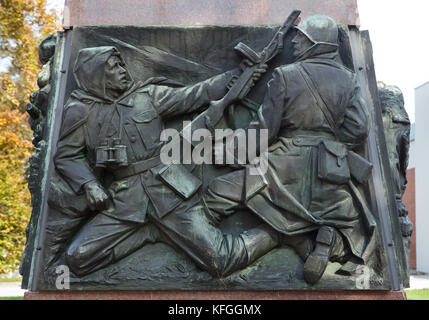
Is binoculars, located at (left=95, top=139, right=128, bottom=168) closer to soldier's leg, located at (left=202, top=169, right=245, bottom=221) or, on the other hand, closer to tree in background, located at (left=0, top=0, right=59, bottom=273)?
soldier's leg, located at (left=202, top=169, right=245, bottom=221)

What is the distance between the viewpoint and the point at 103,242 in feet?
14.9

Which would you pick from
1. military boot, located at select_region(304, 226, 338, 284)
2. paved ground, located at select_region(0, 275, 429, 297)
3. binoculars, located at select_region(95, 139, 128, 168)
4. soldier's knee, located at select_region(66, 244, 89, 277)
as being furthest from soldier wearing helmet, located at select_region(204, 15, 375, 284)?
paved ground, located at select_region(0, 275, 429, 297)

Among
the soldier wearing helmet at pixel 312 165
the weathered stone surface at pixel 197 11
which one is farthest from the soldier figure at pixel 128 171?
the weathered stone surface at pixel 197 11

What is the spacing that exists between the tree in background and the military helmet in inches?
397

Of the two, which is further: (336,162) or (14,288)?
(14,288)

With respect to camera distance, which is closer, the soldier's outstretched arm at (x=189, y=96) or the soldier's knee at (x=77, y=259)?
the soldier's knee at (x=77, y=259)

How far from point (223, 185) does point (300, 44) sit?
1482mm

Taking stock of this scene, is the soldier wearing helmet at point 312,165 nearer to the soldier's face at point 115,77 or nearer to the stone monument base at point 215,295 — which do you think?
the stone monument base at point 215,295

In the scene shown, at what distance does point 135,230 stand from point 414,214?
2088 centimetres

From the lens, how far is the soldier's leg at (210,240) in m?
4.46

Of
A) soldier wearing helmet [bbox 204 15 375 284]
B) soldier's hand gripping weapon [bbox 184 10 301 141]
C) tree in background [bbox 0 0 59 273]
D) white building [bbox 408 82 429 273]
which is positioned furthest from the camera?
white building [bbox 408 82 429 273]

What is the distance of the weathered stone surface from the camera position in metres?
5.18

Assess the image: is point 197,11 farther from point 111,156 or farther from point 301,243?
point 301,243

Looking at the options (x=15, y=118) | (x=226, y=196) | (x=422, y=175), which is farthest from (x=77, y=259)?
(x=422, y=175)
